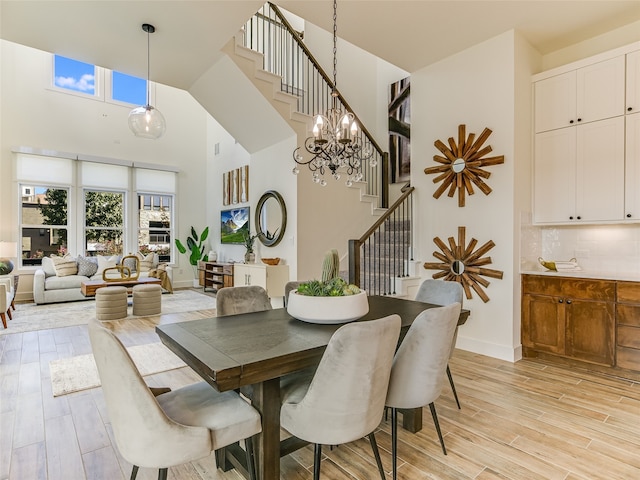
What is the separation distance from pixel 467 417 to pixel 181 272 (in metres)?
8.35

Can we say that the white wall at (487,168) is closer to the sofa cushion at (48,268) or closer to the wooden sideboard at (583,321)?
the wooden sideboard at (583,321)

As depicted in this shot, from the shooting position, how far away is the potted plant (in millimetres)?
9156

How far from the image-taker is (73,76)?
25.3ft

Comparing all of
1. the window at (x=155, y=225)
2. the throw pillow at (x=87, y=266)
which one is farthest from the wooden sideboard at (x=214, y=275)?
the throw pillow at (x=87, y=266)

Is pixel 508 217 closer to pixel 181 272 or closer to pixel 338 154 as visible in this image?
pixel 338 154

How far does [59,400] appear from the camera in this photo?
284 cm

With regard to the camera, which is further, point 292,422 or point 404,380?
point 404,380

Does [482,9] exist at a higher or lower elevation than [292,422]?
higher

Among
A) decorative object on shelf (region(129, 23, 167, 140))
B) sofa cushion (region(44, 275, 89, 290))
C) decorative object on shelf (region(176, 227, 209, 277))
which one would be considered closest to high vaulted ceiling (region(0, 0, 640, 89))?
decorative object on shelf (region(129, 23, 167, 140))

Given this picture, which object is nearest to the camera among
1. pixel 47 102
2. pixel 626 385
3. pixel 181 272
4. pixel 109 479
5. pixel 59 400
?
pixel 109 479

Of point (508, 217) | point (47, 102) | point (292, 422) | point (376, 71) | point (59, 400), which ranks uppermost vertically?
point (376, 71)

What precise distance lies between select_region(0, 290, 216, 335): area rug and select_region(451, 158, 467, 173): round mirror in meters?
4.76

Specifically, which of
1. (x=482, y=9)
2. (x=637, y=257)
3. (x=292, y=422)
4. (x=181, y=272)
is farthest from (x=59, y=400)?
(x=181, y=272)

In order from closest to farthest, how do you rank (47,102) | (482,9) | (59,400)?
(59,400)
(482,9)
(47,102)
